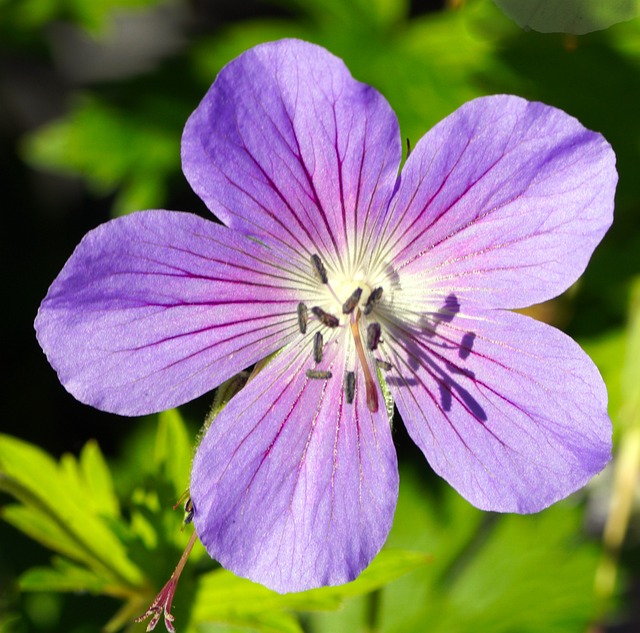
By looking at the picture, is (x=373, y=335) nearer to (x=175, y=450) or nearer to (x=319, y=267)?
(x=319, y=267)

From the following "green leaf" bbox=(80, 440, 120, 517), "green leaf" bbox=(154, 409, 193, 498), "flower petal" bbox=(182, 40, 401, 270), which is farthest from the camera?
"green leaf" bbox=(80, 440, 120, 517)

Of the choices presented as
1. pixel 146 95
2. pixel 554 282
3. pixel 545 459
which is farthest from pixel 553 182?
pixel 146 95

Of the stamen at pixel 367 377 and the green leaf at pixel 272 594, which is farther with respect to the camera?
the green leaf at pixel 272 594

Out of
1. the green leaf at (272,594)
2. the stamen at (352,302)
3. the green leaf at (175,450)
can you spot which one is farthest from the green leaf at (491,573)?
the stamen at (352,302)

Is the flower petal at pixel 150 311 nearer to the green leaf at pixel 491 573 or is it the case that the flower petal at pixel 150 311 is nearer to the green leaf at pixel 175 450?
the green leaf at pixel 175 450

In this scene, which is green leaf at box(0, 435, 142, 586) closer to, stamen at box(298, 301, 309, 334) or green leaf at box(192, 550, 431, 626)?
green leaf at box(192, 550, 431, 626)

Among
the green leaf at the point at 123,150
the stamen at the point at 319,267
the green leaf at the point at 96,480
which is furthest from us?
the green leaf at the point at 123,150

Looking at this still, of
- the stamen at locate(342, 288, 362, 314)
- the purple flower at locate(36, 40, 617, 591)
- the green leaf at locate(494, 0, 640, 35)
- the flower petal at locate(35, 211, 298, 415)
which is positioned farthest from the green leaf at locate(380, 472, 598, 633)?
the green leaf at locate(494, 0, 640, 35)
